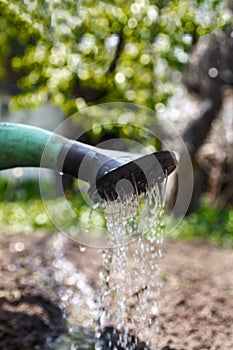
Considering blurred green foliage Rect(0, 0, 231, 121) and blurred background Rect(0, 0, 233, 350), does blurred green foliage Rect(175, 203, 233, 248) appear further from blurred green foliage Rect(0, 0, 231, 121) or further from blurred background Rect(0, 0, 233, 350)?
blurred green foliage Rect(0, 0, 231, 121)

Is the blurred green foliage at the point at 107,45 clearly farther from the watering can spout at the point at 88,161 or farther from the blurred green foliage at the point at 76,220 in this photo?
the watering can spout at the point at 88,161

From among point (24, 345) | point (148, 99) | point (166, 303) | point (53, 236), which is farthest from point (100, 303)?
point (148, 99)

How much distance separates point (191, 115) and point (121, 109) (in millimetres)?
1878

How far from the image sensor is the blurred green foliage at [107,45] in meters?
3.70

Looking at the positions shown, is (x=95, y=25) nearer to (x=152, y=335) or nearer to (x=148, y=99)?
(x=148, y=99)

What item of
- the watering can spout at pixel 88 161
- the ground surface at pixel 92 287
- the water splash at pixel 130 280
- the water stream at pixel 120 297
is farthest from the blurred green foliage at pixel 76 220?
the watering can spout at pixel 88 161

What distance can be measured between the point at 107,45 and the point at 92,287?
175 centimetres

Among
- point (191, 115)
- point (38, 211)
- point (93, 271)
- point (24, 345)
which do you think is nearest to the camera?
point (24, 345)

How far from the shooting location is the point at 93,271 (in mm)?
3506

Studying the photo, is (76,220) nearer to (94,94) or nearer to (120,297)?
(94,94)

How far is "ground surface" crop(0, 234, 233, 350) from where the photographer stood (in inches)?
101

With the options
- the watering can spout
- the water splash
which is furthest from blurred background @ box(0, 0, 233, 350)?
the watering can spout

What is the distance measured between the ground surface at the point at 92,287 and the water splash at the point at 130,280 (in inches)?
2.6

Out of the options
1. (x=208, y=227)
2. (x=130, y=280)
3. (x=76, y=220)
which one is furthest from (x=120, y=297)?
(x=208, y=227)
